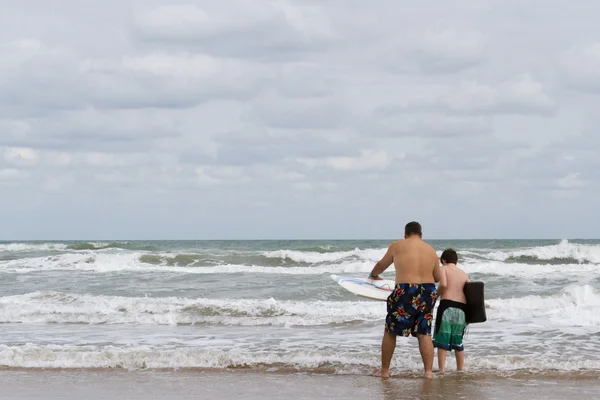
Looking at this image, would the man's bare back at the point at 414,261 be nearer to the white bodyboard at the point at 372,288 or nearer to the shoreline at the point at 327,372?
the white bodyboard at the point at 372,288

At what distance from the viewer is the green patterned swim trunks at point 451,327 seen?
7602 millimetres

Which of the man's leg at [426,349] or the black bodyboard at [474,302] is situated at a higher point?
the black bodyboard at [474,302]

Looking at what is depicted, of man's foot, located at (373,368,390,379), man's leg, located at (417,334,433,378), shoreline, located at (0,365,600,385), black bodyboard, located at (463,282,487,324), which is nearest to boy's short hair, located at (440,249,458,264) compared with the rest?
black bodyboard, located at (463,282,487,324)

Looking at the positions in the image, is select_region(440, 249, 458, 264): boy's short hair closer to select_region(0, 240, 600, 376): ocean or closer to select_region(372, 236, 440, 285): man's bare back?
select_region(372, 236, 440, 285): man's bare back

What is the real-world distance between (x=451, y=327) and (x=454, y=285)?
0.45m

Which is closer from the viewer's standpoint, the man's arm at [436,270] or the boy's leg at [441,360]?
the man's arm at [436,270]

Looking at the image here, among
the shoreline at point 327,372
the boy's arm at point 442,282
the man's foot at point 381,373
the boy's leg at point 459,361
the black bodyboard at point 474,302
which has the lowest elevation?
the shoreline at point 327,372

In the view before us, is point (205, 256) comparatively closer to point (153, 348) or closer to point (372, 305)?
point (372, 305)

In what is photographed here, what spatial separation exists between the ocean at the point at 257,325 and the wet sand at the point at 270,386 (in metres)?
0.39

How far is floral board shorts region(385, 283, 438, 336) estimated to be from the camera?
23.4 feet

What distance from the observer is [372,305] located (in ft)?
43.4

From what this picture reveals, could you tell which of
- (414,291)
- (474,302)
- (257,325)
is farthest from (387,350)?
(257,325)

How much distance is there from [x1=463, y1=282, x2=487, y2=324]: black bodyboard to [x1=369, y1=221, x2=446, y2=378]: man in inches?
22.5

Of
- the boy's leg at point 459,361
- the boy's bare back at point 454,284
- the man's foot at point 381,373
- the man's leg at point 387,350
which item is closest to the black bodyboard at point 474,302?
the boy's bare back at point 454,284
